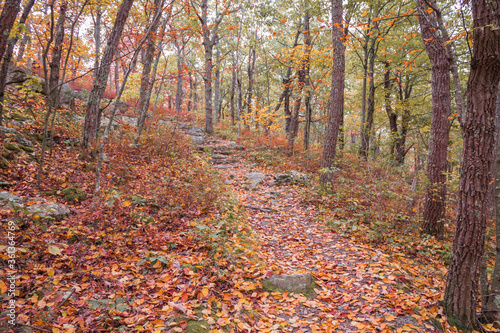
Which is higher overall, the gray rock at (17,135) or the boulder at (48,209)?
the gray rock at (17,135)

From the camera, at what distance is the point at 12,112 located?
6.51 m

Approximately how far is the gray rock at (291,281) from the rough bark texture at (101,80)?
5997mm

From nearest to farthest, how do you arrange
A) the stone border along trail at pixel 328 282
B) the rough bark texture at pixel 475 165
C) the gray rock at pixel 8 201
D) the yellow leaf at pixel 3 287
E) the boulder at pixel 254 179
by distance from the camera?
1. the yellow leaf at pixel 3 287
2. the rough bark texture at pixel 475 165
3. the stone border along trail at pixel 328 282
4. the gray rock at pixel 8 201
5. the boulder at pixel 254 179

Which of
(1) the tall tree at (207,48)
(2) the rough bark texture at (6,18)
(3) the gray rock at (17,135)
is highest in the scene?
(1) the tall tree at (207,48)

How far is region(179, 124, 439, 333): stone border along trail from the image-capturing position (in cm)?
292

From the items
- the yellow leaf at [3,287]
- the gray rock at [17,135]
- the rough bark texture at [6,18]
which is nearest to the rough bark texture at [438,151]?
the yellow leaf at [3,287]

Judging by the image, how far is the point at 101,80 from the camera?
20.5 feet

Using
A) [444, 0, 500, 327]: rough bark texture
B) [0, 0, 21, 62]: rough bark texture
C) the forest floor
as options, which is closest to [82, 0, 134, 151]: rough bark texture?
the forest floor

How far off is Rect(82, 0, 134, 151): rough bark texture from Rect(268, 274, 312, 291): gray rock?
6.00 m

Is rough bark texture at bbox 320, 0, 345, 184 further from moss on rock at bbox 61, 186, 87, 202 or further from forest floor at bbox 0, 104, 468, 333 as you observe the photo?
moss on rock at bbox 61, 186, 87, 202

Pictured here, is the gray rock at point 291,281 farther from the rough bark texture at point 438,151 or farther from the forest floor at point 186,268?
the rough bark texture at point 438,151

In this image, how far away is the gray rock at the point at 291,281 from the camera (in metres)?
3.55

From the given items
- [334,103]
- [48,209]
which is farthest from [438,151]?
[48,209]

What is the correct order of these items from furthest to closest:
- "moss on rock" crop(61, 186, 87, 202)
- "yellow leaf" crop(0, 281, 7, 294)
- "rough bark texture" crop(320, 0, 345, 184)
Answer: "rough bark texture" crop(320, 0, 345, 184) → "moss on rock" crop(61, 186, 87, 202) → "yellow leaf" crop(0, 281, 7, 294)
